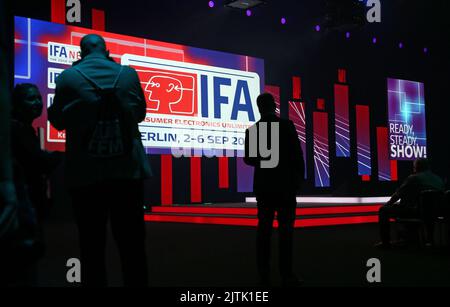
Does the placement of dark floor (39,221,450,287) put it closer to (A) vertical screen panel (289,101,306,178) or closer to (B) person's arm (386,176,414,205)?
(B) person's arm (386,176,414,205)

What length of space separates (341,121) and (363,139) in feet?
2.32

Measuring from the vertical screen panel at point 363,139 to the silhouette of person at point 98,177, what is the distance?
32.0 ft

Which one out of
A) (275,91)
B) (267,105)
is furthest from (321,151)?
(267,105)

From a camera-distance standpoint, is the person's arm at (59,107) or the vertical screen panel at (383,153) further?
the vertical screen panel at (383,153)

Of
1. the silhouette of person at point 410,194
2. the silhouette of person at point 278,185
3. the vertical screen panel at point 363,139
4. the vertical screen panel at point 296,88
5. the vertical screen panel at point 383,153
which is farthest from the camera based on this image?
the vertical screen panel at point 383,153

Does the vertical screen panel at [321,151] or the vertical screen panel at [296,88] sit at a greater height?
the vertical screen panel at [296,88]

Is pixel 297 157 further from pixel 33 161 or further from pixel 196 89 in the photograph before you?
pixel 196 89

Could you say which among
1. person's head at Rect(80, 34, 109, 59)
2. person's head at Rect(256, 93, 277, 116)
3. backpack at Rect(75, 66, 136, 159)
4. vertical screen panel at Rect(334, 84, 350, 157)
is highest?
vertical screen panel at Rect(334, 84, 350, 157)

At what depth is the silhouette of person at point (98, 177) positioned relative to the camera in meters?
1.89

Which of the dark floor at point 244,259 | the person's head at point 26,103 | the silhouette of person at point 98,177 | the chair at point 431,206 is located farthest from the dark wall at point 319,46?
the silhouette of person at point 98,177

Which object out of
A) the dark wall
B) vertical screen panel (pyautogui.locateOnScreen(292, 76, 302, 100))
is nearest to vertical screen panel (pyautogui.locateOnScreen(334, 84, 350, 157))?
the dark wall

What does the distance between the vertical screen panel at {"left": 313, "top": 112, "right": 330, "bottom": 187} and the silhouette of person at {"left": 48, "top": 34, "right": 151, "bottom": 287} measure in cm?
893

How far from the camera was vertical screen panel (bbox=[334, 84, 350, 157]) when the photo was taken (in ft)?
36.1

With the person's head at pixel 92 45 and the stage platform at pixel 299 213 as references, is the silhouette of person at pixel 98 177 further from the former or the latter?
the stage platform at pixel 299 213
